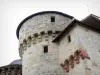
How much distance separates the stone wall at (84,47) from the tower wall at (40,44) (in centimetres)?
88

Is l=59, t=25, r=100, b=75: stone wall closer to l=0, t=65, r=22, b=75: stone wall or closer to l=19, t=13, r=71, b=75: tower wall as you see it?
l=19, t=13, r=71, b=75: tower wall

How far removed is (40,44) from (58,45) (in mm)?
1482

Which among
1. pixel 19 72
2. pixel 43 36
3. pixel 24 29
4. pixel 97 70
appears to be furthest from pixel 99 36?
pixel 19 72

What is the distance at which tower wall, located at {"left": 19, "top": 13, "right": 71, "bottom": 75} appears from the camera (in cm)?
1814

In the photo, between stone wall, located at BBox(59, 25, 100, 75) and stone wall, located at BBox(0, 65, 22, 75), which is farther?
stone wall, located at BBox(0, 65, 22, 75)

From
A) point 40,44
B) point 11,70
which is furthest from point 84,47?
point 11,70

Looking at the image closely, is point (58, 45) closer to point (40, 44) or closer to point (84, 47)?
point (40, 44)

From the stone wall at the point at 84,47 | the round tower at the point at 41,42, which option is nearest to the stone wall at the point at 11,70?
the round tower at the point at 41,42

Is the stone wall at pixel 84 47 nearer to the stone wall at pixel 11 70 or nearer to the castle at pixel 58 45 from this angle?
the castle at pixel 58 45

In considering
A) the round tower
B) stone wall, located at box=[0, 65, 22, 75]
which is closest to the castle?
the round tower

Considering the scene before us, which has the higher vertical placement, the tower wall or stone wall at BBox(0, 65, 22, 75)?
the tower wall

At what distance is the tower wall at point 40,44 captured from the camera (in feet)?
59.5

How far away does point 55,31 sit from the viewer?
19.5 meters

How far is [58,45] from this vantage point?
62.6 feet
